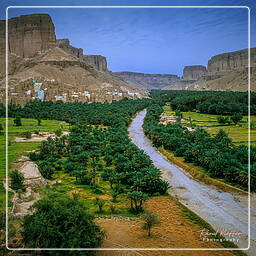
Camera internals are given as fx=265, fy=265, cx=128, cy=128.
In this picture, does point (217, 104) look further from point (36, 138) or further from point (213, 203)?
point (213, 203)

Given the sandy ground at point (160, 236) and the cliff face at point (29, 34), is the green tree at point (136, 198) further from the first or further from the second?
the cliff face at point (29, 34)

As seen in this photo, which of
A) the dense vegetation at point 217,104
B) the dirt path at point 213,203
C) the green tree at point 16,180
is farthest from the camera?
the dense vegetation at point 217,104

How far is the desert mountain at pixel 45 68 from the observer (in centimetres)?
10506

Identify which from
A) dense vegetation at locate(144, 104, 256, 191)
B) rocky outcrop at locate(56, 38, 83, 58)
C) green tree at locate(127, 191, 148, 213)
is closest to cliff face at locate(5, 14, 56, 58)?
rocky outcrop at locate(56, 38, 83, 58)

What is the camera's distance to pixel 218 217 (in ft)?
71.2

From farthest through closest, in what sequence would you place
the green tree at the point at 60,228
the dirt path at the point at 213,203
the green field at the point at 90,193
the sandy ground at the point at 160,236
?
the green field at the point at 90,193, the dirt path at the point at 213,203, the sandy ground at the point at 160,236, the green tree at the point at 60,228

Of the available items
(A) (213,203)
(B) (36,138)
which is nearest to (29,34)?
(B) (36,138)

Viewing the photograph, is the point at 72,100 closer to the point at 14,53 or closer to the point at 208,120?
the point at 14,53

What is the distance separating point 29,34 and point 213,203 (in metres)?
118

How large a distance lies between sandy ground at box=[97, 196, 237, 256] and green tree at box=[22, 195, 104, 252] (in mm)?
1426

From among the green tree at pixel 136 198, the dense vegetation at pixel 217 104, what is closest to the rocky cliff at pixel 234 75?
the dense vegetation at pixel 217 104

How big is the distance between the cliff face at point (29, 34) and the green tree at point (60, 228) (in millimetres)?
118504

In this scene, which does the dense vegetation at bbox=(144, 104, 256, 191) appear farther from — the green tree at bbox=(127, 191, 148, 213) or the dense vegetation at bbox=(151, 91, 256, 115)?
the dense vegetation at bbox=(151, 91, 256, 115)

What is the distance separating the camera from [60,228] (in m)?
14.7
